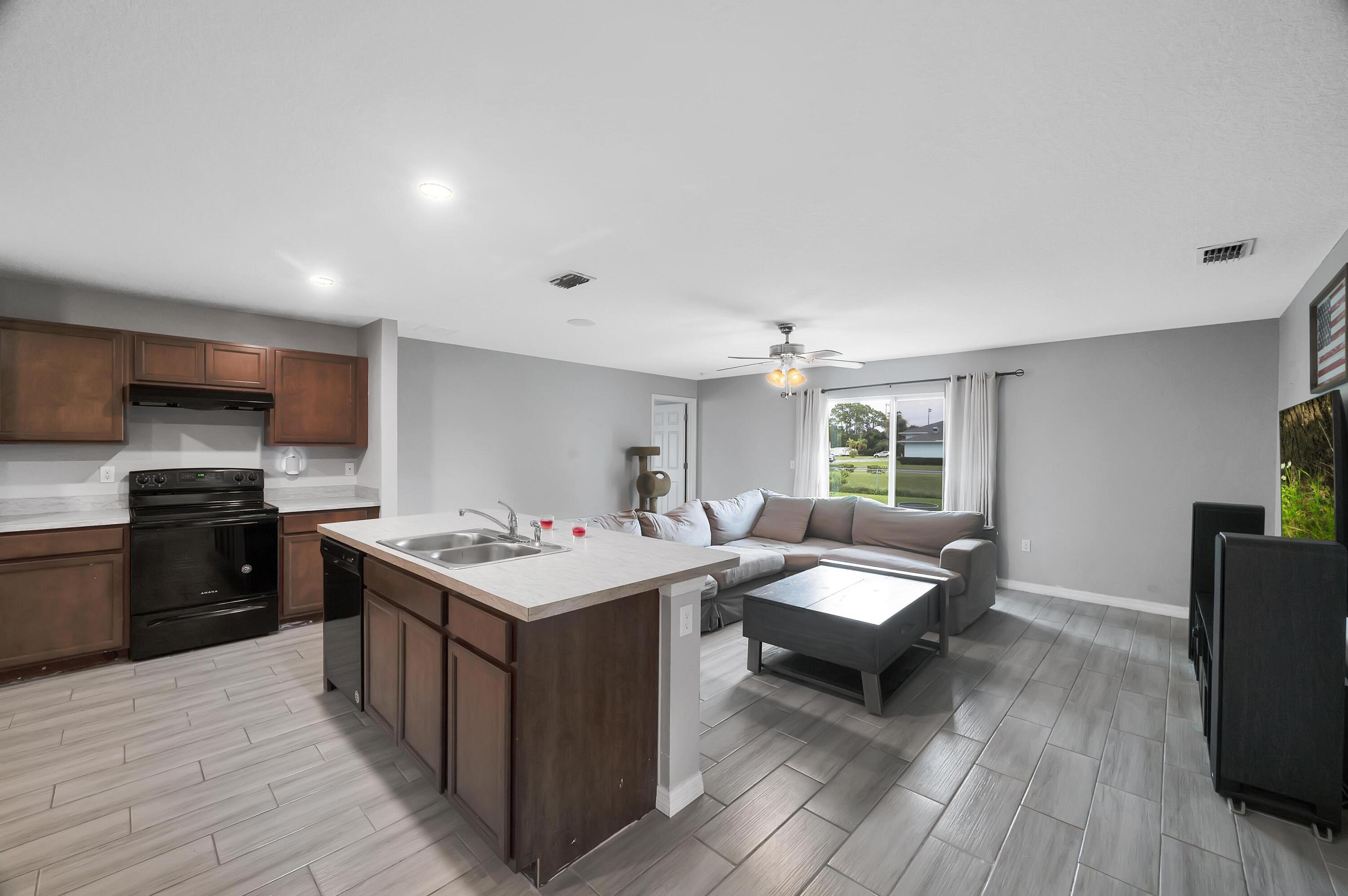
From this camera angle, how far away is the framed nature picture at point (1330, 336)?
2426 mm

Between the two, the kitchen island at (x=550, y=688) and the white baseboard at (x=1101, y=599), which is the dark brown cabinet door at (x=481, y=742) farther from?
the white baseboard at (x=1101, y=599)

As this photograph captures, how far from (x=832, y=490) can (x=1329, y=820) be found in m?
5.04

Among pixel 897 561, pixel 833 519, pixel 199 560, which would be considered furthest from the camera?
pixel 833 519

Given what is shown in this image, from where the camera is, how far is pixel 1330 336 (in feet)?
8.64

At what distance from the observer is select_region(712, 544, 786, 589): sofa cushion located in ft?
13.6

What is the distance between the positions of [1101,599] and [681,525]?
3795mm

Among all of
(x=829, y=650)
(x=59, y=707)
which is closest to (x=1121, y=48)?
(x=829, y=650)

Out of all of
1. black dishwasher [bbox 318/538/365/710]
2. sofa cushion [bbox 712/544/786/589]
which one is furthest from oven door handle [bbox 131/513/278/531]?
sofa cushion [bbox 712/544/786/589]

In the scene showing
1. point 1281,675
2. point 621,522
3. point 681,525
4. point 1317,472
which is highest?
point 1317,472

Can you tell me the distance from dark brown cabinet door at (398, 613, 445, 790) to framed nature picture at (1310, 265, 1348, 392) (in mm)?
3968

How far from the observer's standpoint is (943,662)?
3.49m

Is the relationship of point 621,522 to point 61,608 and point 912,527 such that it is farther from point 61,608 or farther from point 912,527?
point 61,608

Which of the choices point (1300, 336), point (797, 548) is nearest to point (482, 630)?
point (797, 548)

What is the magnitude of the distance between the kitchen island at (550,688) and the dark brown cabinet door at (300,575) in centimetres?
229
